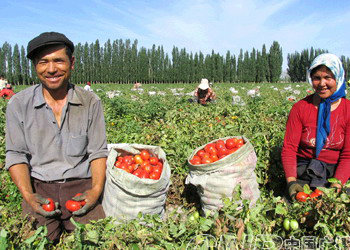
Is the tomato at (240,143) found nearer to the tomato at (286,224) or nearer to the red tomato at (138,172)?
the red tomato at (138,172)

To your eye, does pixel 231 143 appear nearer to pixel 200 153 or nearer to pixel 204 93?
pixel 200 153

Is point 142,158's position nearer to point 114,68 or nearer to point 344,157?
point 344,157

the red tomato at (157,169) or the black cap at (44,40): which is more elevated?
the black cap at (44,40)

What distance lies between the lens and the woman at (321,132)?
106 inches

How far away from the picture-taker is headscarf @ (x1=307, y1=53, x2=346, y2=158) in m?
2.62

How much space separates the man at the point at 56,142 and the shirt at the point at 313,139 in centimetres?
189

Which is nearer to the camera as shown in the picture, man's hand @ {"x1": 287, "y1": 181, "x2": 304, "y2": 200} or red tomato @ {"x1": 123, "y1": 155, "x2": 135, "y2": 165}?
man's hand @ {"x1": 287, "y1": 181, "x2": 304, "y2": 200}

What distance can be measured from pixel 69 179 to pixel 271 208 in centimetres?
176

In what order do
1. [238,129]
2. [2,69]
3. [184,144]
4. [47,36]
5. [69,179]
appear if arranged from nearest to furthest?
1. [47,36]
2. [69,179]
3. [184,144]
4. [238,129]
5. [2,69]

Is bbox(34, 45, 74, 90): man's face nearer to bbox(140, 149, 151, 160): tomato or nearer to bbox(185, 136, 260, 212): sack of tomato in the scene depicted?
bbox(140, 149, 151, 160): tomato

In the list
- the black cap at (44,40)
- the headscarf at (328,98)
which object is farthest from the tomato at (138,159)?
the headscarf at (328,98)

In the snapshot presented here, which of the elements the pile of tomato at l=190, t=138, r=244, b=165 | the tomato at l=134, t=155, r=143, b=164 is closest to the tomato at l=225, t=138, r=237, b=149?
the pile of tomato at l=190, t=138, r=244, b=165

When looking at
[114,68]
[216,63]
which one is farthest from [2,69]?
[216,63]

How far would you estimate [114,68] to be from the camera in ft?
187
